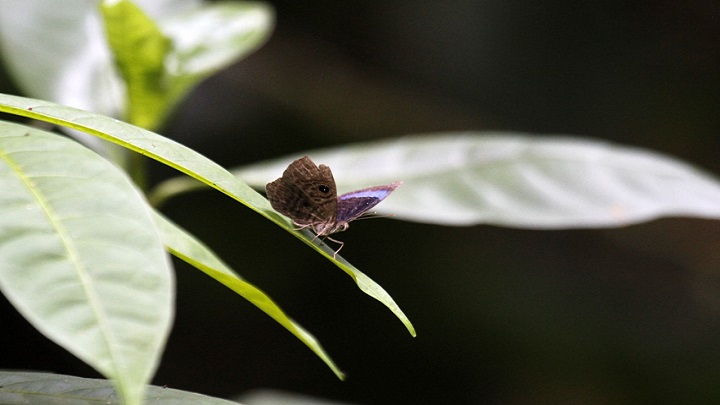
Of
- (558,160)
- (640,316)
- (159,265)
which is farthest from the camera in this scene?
(640,316)

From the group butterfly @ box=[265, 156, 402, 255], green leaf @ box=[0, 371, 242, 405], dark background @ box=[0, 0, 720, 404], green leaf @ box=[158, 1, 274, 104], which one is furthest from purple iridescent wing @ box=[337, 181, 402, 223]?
dark background @ box=[0, 0, 720, 404]

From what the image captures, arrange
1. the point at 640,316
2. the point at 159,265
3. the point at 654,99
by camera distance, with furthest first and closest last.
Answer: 1. the point at 654,99
2. the point at 640,316
3. the point at 159,265

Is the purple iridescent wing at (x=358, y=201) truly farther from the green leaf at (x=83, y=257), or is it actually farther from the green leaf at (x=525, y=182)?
the green leaf at (x=83, y=257)

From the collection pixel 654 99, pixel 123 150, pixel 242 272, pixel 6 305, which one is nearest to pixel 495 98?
pixel 654 99

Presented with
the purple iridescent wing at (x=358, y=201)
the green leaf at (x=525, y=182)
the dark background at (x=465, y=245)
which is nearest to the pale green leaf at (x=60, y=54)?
the green leaf at (x=525, y=182)

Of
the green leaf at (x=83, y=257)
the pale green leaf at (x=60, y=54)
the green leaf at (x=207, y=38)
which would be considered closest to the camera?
the green leaf at (x=83, y=257)

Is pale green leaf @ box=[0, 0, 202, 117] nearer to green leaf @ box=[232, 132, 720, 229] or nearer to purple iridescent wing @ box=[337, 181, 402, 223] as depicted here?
green leaf @ box=[232, 132, 720, 229]

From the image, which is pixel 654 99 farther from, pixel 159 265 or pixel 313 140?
pixel 159 265
